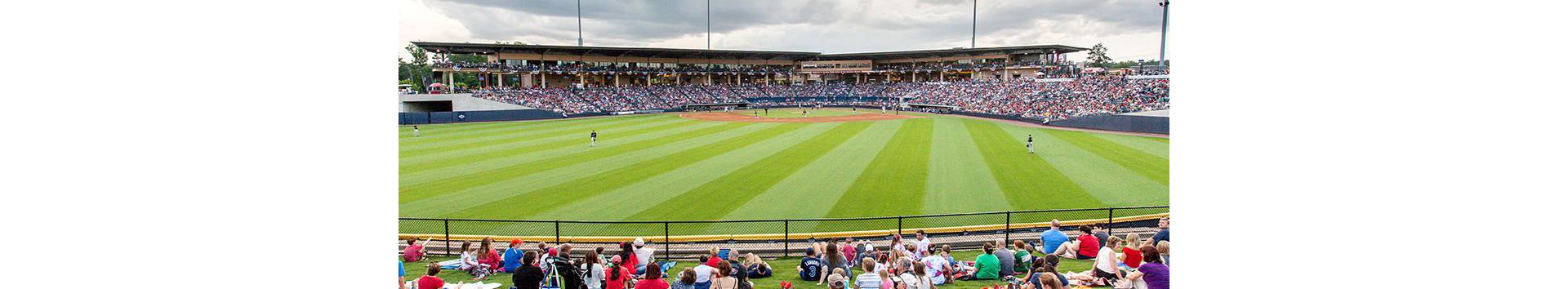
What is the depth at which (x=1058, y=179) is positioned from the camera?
17031 mm

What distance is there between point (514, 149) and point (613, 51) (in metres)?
42.4

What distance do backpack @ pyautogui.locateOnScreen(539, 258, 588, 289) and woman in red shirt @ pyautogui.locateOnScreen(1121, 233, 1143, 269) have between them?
6405mm

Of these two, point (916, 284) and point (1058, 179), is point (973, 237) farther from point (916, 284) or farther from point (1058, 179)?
point (1058, 179)

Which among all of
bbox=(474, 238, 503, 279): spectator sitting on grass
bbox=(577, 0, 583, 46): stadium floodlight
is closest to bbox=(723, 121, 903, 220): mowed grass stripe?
bbox=(474, 238, 503, 279): spectator sitting on grass

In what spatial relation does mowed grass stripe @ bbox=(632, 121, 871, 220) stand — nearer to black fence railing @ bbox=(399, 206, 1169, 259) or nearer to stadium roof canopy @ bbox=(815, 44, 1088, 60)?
black fence railing @ bbox=(399, 206, 1169, 259)

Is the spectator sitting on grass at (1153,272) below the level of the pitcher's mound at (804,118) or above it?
below

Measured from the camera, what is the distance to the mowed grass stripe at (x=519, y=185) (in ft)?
46.0

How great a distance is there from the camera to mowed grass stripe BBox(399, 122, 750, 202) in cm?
1617

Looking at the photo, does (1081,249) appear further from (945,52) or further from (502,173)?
(945,52)

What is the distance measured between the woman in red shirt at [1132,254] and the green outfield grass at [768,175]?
5454 mm

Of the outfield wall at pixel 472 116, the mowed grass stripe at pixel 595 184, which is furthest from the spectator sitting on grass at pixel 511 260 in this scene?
the outfield wall at pixel 472 116

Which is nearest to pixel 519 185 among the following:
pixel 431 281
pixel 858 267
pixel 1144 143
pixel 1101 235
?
pixel 431 281

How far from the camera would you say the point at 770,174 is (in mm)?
18312

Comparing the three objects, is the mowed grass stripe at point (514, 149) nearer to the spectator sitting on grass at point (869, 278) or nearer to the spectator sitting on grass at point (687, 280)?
the spectator sitting on grass at point (687, 280)
